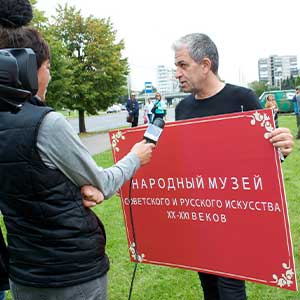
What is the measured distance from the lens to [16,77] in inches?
53.6

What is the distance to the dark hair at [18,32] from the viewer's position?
1.65 meters

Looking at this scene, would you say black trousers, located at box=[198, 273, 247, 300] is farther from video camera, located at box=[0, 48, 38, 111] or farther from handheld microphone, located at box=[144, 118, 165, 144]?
video camera, located at box=[0, 48, 38, 111]

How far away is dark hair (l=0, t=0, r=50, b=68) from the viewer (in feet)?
5.42

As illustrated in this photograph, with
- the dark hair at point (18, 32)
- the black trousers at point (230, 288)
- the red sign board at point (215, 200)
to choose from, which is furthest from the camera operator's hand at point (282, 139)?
the dark hair at point (18, 32)

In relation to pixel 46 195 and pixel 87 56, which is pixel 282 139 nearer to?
pixel 46 195

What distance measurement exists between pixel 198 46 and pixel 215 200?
2.86 ft

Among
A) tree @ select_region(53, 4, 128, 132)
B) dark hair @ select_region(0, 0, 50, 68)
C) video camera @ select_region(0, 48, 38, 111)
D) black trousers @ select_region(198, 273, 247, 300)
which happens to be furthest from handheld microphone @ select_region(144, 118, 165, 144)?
tree @ select_region(53, 4, 128, 132)

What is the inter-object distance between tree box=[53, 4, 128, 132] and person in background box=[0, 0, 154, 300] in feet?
59.7

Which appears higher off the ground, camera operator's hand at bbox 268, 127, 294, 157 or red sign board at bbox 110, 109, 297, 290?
camera operator's hand at bbox 268, 127, 294, 157

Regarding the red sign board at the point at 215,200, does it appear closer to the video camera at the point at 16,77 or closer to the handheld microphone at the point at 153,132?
the handheld microphone at the point at 153,132

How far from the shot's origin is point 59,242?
5.42 ft

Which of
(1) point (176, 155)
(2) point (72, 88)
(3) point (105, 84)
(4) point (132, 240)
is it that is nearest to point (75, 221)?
(1) point (176, 155)

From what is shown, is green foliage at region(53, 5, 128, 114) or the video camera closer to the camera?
the video camera

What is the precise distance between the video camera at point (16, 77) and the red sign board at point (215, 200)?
3.37ft
